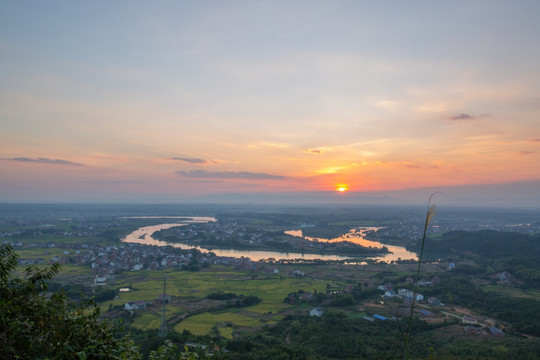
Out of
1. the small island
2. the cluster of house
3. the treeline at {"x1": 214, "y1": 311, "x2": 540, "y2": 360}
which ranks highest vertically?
the treeline at {"x1": 214, "y1": 311, "x2": 540, "y2": 360}

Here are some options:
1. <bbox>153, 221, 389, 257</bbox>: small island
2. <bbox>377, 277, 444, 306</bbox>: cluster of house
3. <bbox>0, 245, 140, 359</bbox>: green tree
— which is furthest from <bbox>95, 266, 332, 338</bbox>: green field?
<bbox>153, 221, 389, 257</bbox>: small island

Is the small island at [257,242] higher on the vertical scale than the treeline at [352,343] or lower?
lower

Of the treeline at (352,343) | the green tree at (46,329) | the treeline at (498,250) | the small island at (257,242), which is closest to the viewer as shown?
the green tree at (46,329)

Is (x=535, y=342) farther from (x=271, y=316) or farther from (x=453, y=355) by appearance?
(x=271, y=316)

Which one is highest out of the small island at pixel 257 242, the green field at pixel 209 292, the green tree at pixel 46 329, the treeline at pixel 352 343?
the green tree at pixel 46 329

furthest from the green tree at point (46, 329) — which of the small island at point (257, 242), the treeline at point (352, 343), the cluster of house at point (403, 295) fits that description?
the small island at point (257, 242)

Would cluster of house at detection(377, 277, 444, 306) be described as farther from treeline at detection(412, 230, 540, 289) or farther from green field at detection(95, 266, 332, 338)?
treeline at detection(412, 230, 540, 289)

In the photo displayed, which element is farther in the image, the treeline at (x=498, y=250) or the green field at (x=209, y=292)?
the treeline at (x=498, y=250)

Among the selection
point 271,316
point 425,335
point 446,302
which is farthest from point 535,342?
point 271,316

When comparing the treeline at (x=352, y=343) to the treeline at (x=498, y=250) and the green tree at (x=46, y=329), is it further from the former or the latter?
the treeline at (x=498, y=250)
